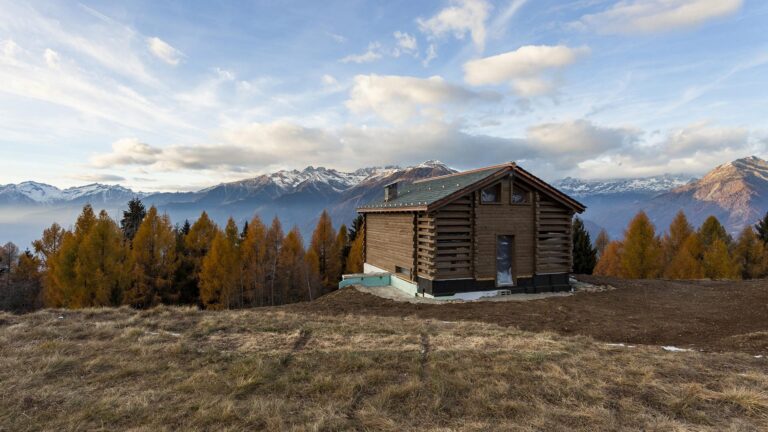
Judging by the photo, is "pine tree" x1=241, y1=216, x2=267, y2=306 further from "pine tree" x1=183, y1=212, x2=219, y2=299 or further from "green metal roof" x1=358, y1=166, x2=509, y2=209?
"green metal roof" x1=358, y1=166, x2=509, y2=209

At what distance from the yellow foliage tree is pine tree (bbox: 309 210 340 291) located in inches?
454

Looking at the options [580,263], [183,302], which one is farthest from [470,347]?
[580,263]

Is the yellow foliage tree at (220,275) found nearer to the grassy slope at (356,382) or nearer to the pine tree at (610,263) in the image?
the grassy slope at (356,382)

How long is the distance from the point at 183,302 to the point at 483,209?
3243 centimetres

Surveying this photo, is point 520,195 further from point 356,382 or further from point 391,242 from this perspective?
point 356,382

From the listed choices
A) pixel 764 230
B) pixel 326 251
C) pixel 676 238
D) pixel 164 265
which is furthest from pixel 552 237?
pixel 764 230

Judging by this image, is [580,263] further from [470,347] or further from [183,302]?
[183,302]

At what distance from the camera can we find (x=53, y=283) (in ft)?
100.0

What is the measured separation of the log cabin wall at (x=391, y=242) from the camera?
62.5ft

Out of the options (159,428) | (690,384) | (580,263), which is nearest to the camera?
(159,428)

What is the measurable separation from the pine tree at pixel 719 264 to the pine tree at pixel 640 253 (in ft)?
13.5

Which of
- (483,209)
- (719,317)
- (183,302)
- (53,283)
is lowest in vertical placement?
(183,302)

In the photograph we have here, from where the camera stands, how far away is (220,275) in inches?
1361

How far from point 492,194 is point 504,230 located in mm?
1854
